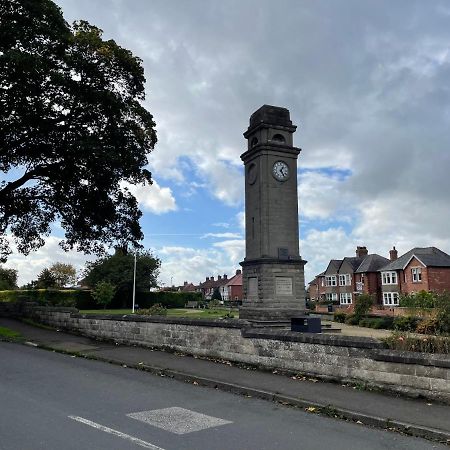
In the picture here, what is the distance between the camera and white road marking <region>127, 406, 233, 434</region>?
6.09 meters

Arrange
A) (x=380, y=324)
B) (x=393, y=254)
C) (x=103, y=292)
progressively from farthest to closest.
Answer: (x=393, y=254) → (x=103, y=292) → (x=380, y=324)

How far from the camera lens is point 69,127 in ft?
68.4

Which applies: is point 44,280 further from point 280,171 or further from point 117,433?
point 117,433

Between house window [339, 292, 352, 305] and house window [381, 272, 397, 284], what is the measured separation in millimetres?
9326

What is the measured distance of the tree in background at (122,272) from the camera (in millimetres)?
60250

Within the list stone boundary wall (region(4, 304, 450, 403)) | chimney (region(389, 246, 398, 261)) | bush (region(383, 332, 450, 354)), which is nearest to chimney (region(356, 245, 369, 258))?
chimney (region(389, 246, 398, 261))

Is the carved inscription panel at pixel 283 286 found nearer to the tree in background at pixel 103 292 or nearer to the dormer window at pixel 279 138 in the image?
the dormer window at pixel 279 138

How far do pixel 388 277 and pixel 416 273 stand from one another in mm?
6109

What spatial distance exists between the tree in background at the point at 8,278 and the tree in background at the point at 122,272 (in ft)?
55.4

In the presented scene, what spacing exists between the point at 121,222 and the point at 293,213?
34.4 feet

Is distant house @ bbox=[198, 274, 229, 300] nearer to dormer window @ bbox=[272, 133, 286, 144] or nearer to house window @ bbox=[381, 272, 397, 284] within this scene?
house window @ bbox=[381, 272, 397, 284]

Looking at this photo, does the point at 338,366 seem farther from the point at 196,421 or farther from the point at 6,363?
the point at 6,363

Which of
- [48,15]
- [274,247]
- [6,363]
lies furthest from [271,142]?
[6,363]

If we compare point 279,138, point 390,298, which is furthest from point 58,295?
point 390,298
